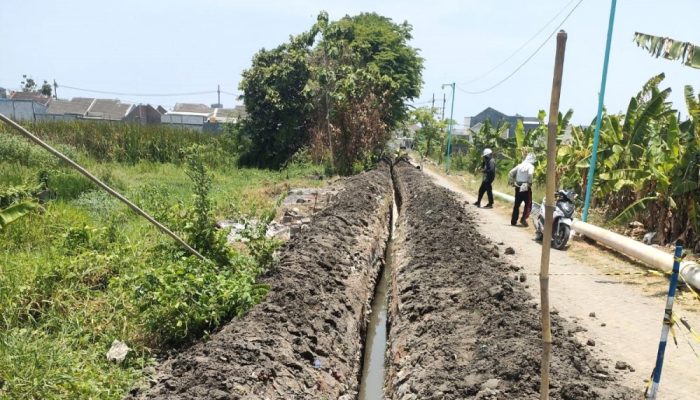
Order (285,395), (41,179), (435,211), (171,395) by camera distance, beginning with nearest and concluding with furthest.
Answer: (171,395) → (285,395) → (41,179) → (435,211)

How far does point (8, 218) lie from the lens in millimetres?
5117

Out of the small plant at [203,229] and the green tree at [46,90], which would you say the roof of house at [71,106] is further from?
the small plant at [203,229]

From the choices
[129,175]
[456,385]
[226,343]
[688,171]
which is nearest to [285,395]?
[226,343]

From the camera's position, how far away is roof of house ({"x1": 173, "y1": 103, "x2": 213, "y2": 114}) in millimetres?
75500

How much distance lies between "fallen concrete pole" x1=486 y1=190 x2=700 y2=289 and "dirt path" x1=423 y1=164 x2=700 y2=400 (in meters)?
0.23

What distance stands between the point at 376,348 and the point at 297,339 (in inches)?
102

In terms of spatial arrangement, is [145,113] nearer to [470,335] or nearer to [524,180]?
[524,180]

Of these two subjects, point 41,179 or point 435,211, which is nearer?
point 41,179

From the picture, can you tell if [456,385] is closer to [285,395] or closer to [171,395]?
[285,395]

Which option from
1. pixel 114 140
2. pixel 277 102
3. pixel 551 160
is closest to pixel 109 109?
pixel 114 140

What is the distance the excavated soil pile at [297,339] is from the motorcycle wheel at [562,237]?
3.86 m

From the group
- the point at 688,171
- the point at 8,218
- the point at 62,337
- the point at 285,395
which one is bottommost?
the point at 285,395

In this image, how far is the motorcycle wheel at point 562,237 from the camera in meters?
10.4

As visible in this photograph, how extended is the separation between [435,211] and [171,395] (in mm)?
9221
